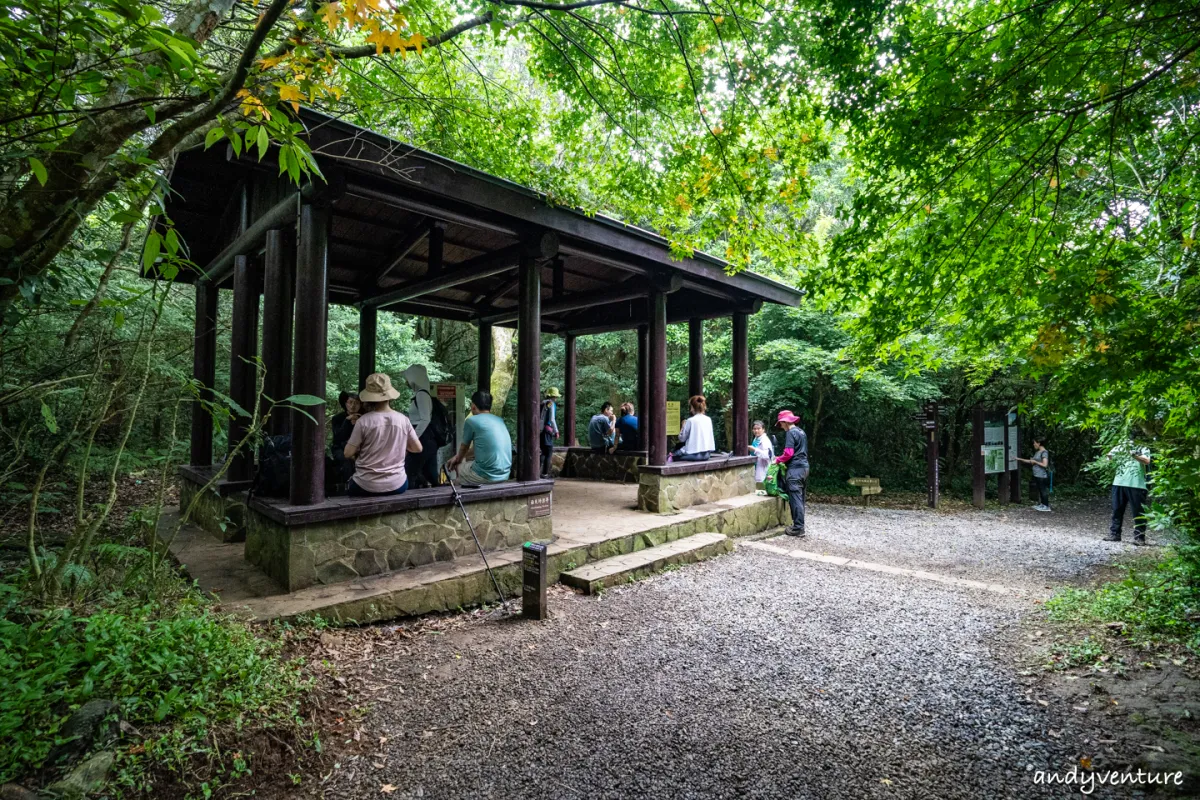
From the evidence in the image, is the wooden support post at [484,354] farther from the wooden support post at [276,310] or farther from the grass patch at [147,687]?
the grass patch at [147,687]

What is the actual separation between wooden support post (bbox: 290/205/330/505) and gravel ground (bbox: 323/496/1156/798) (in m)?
1.29

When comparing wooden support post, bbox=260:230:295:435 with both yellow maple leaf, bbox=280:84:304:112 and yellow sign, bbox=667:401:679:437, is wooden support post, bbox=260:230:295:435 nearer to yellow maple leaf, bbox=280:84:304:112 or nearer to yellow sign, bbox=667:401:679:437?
yellow maple leaf, bbox=280:84:304:112

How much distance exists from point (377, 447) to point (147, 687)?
236 centimetres

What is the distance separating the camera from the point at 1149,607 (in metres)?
4.32

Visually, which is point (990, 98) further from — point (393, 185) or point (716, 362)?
point (716, 362)

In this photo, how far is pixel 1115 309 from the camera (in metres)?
2.64

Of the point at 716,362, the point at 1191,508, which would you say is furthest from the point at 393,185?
the point at 716,362

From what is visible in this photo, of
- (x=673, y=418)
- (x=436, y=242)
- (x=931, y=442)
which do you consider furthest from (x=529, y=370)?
(x=931, y=442)

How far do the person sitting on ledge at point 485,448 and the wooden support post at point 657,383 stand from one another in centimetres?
236

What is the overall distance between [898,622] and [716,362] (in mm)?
10553

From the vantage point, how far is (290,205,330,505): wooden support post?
166 inches

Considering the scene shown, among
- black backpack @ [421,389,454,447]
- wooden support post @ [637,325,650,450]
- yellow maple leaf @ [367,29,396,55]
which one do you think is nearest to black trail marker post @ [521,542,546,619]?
black backpack @ [421,389,454,447]

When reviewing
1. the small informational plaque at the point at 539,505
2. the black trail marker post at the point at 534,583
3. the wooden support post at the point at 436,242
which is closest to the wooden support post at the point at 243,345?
the wooden support post at the point at 436,242

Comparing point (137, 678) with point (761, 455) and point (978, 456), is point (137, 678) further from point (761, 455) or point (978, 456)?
point (978, 456)
